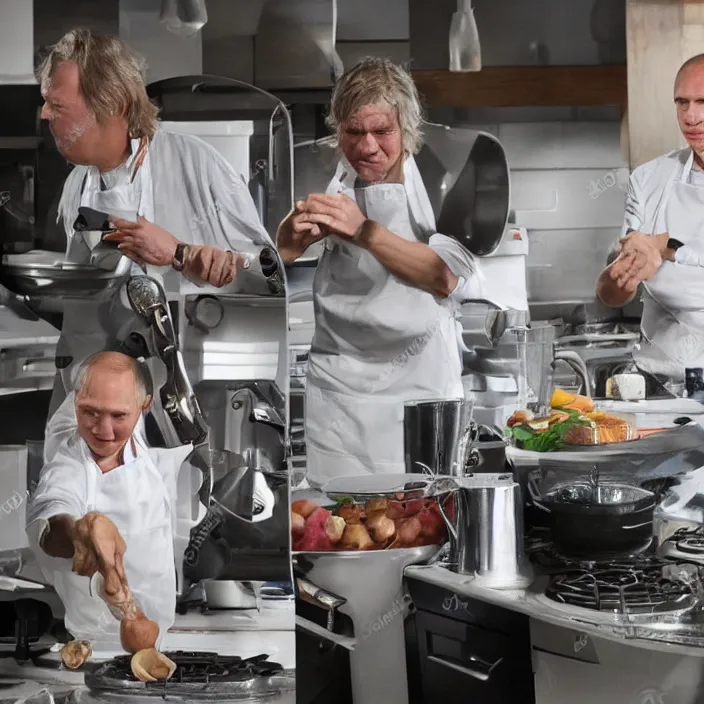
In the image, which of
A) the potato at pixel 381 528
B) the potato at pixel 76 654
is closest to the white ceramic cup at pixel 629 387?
the potato at pixel 381 528

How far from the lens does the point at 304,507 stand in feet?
5.74

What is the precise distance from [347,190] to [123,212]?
0.42 m

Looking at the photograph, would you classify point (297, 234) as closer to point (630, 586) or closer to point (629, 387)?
point (629, 387)

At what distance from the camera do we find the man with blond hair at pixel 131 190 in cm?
171

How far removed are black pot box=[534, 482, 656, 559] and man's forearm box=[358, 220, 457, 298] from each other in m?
0.44

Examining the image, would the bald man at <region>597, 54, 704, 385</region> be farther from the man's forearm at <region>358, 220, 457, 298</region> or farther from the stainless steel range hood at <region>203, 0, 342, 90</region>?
the stainless steel range hood at <region>203, 0, 342, 90</region>

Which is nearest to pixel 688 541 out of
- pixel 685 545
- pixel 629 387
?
pixel 685 545

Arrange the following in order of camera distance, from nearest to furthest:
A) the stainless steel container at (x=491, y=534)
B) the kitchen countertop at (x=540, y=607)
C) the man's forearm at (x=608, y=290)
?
1. the kitchen countertop at (x=540, y=607)
2. the stainless steel container at (x=491, y=534)
3. the man's forearm at (x=608, y=290)

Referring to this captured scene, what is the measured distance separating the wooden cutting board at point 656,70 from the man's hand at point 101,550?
1187 millimetres

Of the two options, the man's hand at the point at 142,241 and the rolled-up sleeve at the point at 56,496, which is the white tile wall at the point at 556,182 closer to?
the man's hand at the point at 142,241

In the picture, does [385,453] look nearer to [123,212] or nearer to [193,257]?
[193,257]

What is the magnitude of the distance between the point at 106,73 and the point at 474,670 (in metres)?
1.27

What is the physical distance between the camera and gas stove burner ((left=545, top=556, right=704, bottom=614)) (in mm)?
1537

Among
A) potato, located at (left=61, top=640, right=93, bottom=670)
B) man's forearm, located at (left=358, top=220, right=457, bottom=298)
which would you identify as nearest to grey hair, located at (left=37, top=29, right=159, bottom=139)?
man's forearm, located at (left=358, top=220, right=457, bottom=298)
